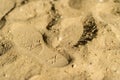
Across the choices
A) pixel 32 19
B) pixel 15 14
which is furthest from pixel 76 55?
pixel 15 14

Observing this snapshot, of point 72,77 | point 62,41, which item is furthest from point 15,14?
point 72,77

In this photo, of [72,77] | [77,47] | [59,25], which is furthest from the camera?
[59,25]

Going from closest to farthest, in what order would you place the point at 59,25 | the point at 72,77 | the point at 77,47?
the point at 72,77 → the point at 77,47 → the point at 59,25

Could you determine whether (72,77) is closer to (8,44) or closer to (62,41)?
(62,41)

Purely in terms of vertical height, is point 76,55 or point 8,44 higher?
point 8,44

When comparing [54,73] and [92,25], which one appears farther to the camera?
[92,25]

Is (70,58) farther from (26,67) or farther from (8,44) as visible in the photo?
(8,44)
